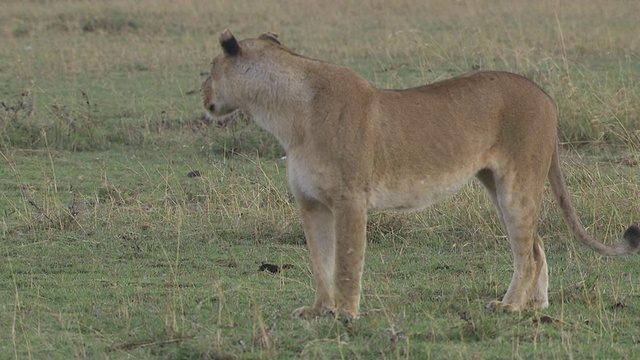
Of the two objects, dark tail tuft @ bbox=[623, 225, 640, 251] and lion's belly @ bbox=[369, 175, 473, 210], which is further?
dark tail tuft @ bbox=[623, 225, 640, 251]

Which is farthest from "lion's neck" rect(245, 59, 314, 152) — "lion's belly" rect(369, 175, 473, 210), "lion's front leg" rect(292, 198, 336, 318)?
"lion's belly" rect(369, 175, 473, 210)

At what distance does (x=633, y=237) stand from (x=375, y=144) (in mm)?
1305

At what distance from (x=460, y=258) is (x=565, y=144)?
3.58 m

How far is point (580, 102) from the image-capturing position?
403 inches

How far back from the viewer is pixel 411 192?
17.6 ft

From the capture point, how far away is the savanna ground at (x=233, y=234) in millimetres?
5008

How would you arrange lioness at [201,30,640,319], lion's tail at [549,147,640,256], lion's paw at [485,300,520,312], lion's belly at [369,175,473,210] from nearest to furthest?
lioness at [201,30,640,319] < lion's belly at [369,175,473,210] < lion's paw at [485,300,520,312] < lion's tail at [549,147,640,256]

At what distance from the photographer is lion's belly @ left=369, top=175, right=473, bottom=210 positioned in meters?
5.29

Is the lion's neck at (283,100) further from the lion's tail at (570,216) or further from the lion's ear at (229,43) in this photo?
the lion's tail at (570,216)

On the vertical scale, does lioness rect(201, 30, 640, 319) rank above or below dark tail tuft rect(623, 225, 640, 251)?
above

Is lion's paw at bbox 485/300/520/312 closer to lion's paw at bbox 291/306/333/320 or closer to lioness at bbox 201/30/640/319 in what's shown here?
lioness at bbox 201/30/640/319

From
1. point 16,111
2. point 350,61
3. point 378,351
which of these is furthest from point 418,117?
point 350,61

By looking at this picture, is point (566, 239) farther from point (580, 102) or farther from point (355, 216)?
point (580, 102)

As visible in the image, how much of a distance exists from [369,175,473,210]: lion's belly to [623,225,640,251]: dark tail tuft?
30.7 inches
